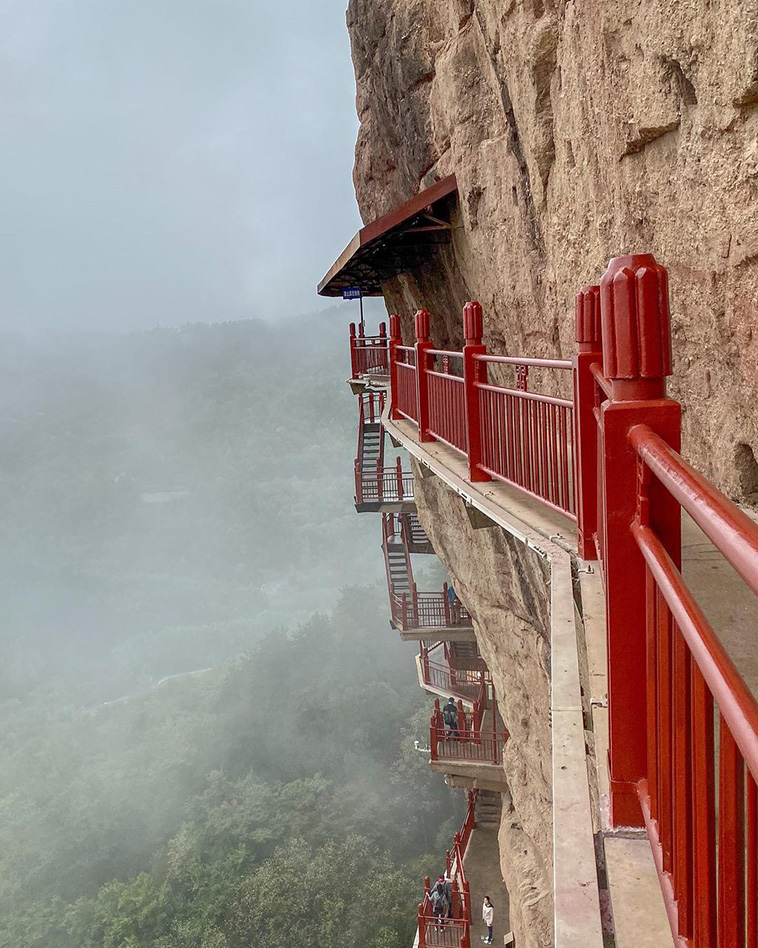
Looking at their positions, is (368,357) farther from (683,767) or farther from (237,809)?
(237,809)

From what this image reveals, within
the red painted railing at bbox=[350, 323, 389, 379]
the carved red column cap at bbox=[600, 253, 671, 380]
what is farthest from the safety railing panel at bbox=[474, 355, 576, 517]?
the red painted railing at bbox=[350, 323, 389, 379]

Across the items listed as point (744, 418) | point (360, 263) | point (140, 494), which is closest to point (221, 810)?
point (360, 263)

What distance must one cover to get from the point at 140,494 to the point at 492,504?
12723 centimetres

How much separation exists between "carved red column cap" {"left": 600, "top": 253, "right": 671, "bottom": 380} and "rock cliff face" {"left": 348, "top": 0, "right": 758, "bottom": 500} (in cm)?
232

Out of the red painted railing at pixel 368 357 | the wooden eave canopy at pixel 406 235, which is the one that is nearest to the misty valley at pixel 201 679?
the red painted railing at pixel 368 357

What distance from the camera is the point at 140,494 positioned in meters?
126

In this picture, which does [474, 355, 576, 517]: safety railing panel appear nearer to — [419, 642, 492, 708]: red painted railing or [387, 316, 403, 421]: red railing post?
[387, 316, 403, 421]: red railing post

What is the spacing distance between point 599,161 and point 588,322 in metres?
2.95

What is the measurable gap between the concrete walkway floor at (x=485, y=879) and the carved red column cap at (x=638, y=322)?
42.7 ft

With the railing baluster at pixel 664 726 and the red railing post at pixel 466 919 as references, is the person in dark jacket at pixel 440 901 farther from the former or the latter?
the railing baluster at pixel 664 726

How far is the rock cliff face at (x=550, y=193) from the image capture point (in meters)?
4.15

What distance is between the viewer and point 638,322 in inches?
74.7

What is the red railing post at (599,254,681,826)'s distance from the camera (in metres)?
1.90

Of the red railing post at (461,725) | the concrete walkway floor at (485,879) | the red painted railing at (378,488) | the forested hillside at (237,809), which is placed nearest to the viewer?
the concrete walkway floor at (485,879)
